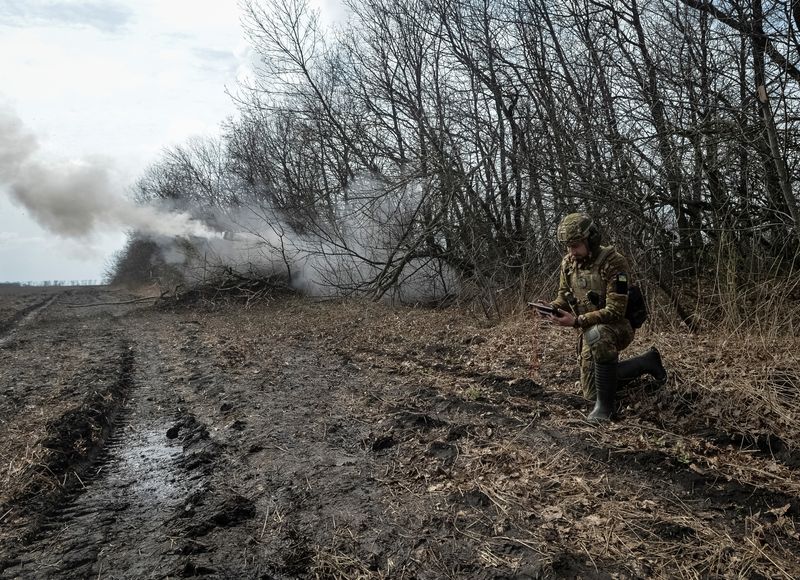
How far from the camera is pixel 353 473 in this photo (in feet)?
13.8

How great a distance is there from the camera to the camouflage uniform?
4.73 meters

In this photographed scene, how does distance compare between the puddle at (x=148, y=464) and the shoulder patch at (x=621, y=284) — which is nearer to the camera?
the puddle at (x=148, y=464)

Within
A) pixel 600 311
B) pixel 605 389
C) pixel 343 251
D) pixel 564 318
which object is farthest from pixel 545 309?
pixel 343 251

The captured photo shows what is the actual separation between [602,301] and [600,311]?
176mm

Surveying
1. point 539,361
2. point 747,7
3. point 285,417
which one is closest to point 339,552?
point 285,417

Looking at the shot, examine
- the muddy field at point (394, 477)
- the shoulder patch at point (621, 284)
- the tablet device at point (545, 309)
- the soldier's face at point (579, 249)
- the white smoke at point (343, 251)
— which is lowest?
the muddy field at point (394, 477)

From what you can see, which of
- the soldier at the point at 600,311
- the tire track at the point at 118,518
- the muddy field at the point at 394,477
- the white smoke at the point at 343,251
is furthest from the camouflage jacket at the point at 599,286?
the white smoke at the point at 343,251

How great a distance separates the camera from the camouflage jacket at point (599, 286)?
4723 millimetres

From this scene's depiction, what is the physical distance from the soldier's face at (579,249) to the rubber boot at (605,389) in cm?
95

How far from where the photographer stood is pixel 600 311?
4.75 m

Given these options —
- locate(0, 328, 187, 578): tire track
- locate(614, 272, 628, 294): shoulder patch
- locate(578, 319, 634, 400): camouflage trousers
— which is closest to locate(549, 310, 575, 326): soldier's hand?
locate(578, 319, 634, 400): camouflage trousers

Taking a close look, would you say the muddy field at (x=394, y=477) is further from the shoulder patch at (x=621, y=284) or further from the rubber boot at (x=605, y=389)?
the shoulder patch at (x=621, y=284)

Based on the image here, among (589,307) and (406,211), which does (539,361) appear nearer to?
(589,307)

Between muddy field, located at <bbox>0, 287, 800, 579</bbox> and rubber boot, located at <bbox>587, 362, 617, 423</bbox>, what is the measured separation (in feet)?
0.49
